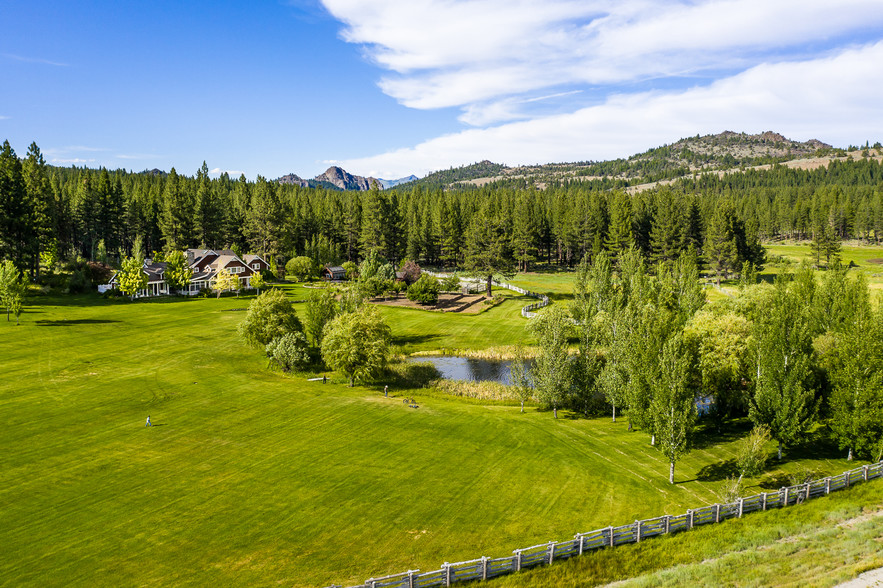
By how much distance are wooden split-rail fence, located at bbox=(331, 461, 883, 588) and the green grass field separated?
1.46m

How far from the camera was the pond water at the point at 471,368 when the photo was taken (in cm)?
5172

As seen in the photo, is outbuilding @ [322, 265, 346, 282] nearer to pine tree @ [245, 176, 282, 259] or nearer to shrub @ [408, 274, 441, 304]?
pine tree @ [245, 176, 282, 259]

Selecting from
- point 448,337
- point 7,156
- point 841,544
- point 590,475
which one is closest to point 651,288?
point 448,337

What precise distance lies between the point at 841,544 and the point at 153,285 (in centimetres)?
9949

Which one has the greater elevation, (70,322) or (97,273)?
(97,273)

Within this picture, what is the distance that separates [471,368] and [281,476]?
29301 millimetres

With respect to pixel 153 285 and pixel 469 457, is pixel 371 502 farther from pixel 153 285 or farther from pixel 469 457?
pixel 153 285

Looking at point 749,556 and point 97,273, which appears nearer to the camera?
point 749,556

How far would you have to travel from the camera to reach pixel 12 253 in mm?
80062

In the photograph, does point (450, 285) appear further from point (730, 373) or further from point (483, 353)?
point (730, 373)

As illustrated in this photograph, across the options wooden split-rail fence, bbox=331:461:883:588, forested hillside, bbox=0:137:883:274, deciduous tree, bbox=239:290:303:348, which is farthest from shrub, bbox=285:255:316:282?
wooden split-rail fence, bbox=331:461:883:588

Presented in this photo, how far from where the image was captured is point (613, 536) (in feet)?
74.6

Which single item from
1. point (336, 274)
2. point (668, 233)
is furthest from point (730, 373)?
point (336, 274)

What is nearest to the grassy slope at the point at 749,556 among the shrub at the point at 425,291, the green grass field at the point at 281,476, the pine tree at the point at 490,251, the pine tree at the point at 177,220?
the green grass field at the point at 281,476
